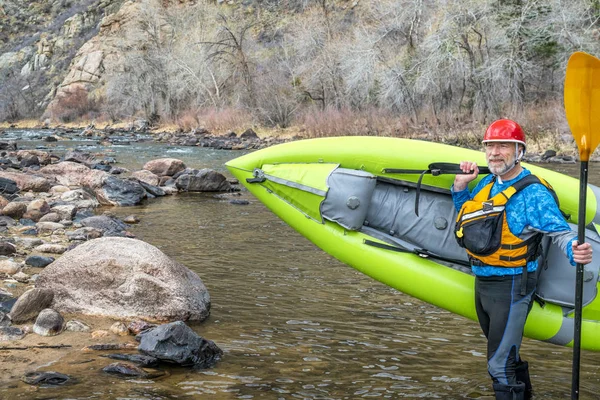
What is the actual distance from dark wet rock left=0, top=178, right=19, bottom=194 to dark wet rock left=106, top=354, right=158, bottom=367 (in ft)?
24.2

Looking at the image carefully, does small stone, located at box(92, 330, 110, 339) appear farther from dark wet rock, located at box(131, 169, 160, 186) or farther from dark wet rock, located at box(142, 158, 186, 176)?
dark wet rock, located at box(142, 158, 186, 176)

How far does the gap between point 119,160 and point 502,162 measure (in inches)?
657

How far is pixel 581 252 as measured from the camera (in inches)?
115

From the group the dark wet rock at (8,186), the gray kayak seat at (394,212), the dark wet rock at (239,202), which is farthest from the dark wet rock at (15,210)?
the gray kayak seat at (394,212)

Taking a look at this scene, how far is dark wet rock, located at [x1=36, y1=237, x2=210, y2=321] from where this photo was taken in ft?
16.0

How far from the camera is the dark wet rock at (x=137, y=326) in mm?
4539

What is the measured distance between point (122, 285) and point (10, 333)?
0.89 metres

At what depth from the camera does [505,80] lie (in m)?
23.1

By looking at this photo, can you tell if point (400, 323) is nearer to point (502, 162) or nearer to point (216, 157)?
point (502, 162)

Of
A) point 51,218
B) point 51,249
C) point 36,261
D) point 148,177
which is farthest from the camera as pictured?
point 148,177

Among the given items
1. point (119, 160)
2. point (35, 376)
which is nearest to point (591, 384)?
point (35, 376)

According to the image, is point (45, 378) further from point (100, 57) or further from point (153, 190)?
point (100, 57)

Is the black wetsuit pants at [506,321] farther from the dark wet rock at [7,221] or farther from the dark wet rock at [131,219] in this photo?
the dark wet rock at [131,219]

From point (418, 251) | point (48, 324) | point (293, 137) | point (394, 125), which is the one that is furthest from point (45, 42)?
point (418, 251)
